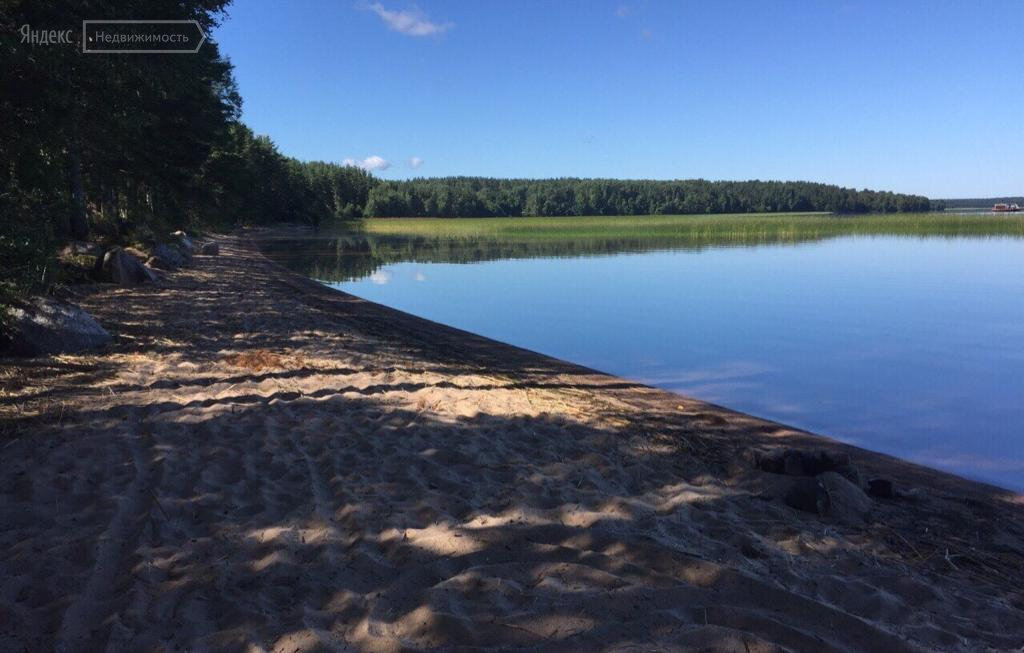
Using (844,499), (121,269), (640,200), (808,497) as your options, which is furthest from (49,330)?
(640,200)

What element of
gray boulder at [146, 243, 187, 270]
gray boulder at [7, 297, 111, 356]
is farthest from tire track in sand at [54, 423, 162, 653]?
gray boulder at [146, 243, 187, 270]

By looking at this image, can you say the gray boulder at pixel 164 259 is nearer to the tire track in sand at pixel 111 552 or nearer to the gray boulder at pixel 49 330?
the gray boulder at pixel 49 330

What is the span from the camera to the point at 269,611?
2.93m

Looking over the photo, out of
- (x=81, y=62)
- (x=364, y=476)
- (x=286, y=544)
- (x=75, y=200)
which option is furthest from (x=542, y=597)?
(x=75, y=200)

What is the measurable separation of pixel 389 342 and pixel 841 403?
7610mm

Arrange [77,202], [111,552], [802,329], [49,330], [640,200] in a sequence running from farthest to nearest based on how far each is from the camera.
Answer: [640,200] < [77,202] < [802,329] < [49,330] < [111,552]

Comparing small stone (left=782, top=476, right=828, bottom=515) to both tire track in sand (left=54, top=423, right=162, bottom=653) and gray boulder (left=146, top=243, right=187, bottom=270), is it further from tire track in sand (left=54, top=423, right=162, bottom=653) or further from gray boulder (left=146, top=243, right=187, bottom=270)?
gray boulder (left=146, top=243, right=187, bottom=270)

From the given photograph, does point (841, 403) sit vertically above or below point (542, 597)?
below

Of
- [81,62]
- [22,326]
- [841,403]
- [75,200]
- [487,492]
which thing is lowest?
[841,403]

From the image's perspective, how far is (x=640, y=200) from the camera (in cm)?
13950

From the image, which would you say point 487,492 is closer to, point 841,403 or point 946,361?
point 841,403

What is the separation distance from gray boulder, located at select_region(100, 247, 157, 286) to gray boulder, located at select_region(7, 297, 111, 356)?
285 inches

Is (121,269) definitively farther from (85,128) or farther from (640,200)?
(640,200)

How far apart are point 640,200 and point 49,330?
13946 centimetres
